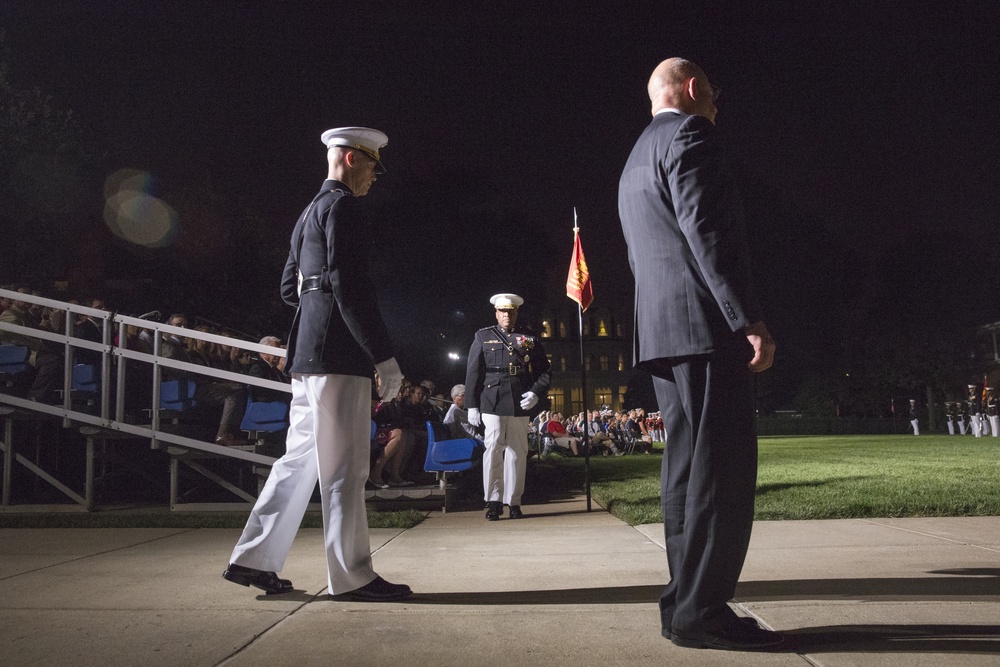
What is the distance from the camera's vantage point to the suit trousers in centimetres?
291

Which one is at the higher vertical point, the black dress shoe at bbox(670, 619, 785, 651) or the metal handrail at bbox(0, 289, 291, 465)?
the metal handrail at bbox(0, 289, 291, 465)

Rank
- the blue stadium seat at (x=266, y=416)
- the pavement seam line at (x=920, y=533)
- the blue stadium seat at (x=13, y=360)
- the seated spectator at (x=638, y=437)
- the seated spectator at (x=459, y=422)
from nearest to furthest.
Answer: the pavement seam line at (x=920, y=533) < the blue stadium seat at (x=266, y=416) < the blue stadium seat at (x=13, y=360) < the seated spectator at (x=459, y=422) < the seated spectator at (x=638, y=437)

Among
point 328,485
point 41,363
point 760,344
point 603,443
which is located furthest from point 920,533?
point 603,443

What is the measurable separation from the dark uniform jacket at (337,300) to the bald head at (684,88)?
152 cm

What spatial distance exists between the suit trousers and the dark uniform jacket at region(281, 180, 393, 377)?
148cm

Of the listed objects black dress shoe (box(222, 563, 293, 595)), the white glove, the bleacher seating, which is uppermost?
the white glove

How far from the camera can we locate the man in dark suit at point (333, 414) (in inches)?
150

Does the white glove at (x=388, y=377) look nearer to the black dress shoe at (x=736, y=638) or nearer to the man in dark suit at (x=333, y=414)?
the man in dark suit at (x=333, y=414)

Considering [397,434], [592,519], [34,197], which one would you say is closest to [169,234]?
[34,197]

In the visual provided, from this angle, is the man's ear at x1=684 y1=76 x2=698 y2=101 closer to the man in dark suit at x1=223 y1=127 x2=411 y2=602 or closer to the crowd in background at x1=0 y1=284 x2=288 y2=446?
the man in dark suit at x1=223 y1=127 x2=411 y2=602

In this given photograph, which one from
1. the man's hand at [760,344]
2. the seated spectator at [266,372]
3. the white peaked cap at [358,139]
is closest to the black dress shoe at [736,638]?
the man's hand at [760,344]

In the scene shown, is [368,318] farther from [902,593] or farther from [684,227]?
[902,593]

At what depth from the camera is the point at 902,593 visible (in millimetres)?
3672

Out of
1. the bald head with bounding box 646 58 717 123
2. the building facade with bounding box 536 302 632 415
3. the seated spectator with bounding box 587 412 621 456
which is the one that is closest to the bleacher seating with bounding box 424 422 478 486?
the bald head with bounding box 646 58 717 123
